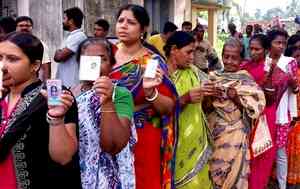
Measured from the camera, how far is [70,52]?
654 cm

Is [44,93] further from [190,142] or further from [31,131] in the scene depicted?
[190,142]

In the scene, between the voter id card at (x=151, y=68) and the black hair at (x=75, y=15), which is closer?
the voter id card at (x=151, y=68)

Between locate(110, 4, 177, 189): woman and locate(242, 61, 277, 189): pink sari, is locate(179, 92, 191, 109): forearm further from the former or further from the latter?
locate(242, 61, 277, 189): pink sari

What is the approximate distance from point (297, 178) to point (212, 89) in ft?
7.42

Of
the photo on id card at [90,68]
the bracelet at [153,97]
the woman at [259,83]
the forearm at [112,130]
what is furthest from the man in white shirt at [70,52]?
the photo on id card at [90,68]

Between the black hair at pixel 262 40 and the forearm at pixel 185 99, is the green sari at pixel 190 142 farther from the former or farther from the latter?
the black hair at pixel 262 40

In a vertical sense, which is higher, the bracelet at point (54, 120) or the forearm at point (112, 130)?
the bracelet at point (54, 120)

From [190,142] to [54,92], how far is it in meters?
2.31

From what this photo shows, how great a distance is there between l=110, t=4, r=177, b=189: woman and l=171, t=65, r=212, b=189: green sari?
0.53 meters

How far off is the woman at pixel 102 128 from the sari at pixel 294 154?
11.7ft

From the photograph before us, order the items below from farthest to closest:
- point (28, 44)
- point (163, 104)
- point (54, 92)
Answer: point (163, 104), point (28, 44), point (54, 92)

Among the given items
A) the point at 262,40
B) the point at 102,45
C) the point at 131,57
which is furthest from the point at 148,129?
the point at 262,40

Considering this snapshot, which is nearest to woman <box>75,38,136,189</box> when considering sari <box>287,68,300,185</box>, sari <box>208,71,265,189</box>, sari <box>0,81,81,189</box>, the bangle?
sari <box>0,81,81,189</box>

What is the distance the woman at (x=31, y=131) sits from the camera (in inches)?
106
